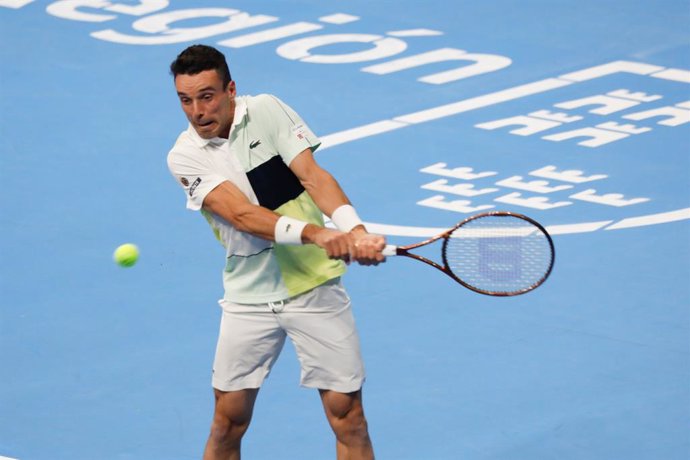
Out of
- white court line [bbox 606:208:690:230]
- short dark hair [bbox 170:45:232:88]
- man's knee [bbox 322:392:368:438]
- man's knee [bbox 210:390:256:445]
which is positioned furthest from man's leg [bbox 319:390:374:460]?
white court line [bbox 606:208:690:230]

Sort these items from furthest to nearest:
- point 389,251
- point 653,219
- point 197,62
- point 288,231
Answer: point 653,219, point 197,62, point 288,231, point 389,251

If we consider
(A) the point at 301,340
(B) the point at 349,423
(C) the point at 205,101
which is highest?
(C) the point at 205,101

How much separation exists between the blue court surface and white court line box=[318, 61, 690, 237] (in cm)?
3

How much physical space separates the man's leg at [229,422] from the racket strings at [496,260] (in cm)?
116

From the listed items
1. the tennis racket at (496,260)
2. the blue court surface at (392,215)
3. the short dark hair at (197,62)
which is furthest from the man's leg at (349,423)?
the short dark hair at (197,62)

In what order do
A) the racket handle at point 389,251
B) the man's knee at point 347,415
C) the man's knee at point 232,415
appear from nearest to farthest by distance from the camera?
the racket handle at point 389,251, the man's knee at point 347,415, the man's knee at point 232,415

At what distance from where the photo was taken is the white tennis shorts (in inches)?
279

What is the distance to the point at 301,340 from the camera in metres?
7.16

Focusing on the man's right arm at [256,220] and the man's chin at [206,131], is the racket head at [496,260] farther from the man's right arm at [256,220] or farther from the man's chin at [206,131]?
the man's chin at [206,131]

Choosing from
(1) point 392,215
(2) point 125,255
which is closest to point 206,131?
(2) point 125,255

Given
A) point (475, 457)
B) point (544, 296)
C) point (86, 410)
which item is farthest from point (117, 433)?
point (544, 296)

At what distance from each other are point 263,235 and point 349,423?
0.99 metres

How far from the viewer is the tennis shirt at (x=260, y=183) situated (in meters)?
7.00

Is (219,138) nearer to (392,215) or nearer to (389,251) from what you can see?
(389,251)
